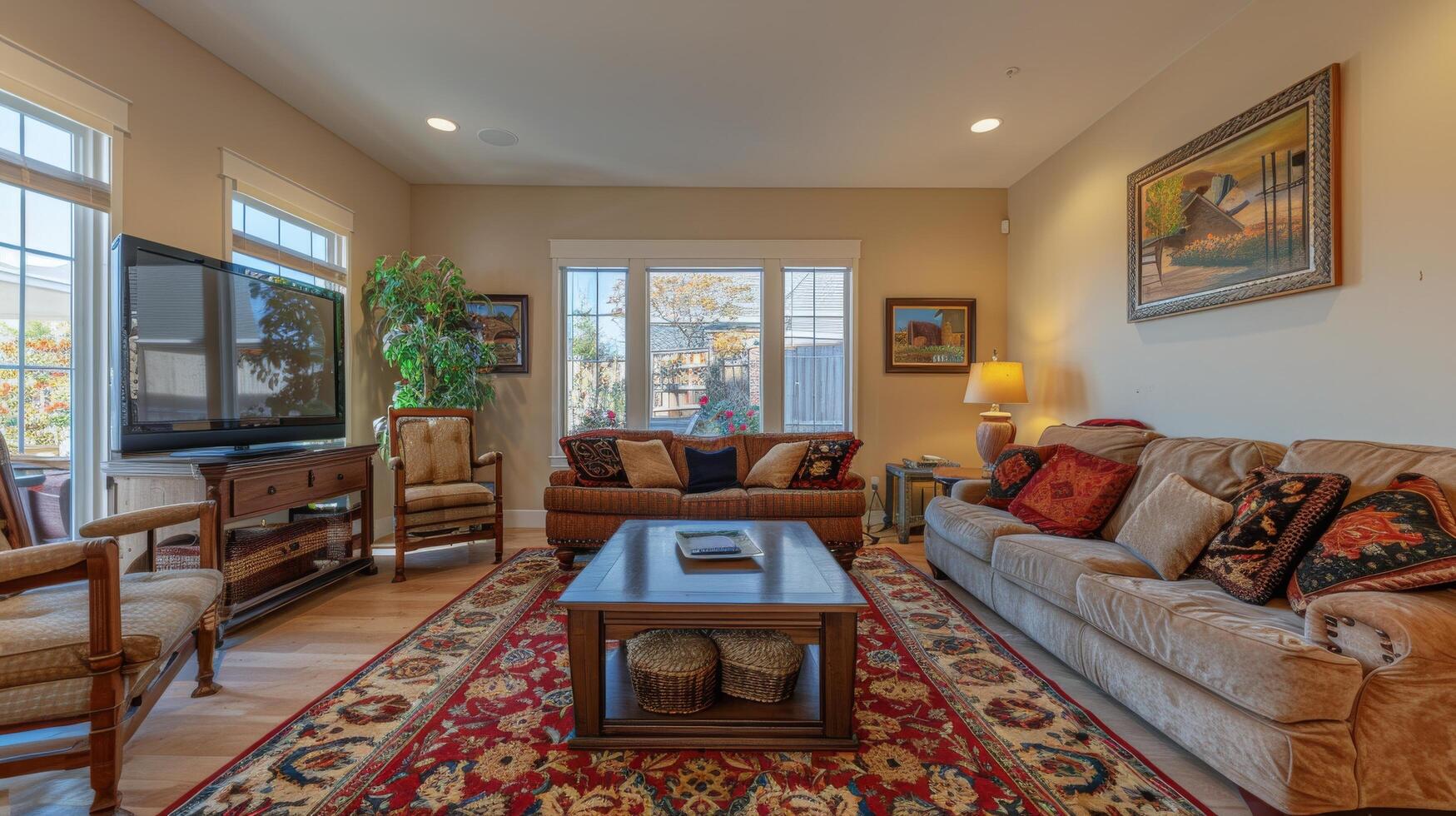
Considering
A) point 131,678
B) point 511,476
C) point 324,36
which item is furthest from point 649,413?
point 131,678

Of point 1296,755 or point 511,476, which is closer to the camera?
point 1296,755

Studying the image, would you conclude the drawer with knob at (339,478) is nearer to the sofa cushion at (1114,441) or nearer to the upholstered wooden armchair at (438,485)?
the upholstered wooden armchair at (438,485)

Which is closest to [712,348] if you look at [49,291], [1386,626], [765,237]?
[765,237]

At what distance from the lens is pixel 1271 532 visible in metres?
1.74

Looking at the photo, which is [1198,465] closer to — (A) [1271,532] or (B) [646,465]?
(A) [1271,532]

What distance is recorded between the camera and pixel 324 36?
2.64m

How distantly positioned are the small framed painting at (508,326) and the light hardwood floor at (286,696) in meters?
1.85

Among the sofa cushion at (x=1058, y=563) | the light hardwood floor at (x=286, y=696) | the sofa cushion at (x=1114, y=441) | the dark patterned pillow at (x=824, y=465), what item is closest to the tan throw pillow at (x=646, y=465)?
the dark patterned pillow at (x=824, y=465)

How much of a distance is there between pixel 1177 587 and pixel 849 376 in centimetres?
294

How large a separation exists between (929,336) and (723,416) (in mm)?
1816

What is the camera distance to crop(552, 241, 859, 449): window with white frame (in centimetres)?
456

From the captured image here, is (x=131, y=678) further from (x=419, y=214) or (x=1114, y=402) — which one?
(x=1114, y=402)

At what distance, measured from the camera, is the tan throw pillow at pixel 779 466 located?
3.56 m

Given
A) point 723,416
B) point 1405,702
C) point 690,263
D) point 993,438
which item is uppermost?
point 690,263
